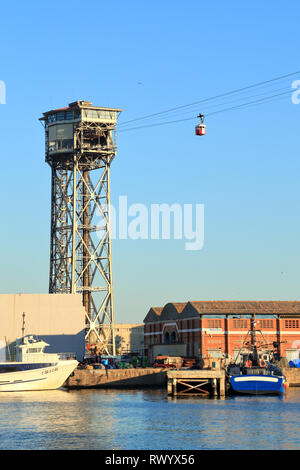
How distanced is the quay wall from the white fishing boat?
281 cm

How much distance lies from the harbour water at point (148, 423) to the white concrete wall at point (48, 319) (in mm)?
26959

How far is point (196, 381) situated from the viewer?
357 feet

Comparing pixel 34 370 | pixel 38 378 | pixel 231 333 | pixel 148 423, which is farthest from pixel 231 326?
pixel 148 423

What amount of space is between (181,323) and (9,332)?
37420 millimetres

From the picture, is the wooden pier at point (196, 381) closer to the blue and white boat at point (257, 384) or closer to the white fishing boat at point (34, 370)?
the blue and white boat at point (257, 384)

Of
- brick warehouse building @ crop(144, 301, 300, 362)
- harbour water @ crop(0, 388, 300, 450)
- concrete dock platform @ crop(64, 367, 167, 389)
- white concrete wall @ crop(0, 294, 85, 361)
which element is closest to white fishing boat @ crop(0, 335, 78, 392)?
concrete dock platform @ crop(64, 367, 167, 389)

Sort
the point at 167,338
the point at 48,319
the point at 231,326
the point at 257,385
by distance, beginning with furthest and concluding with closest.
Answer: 1. the point at 167,338
2. the point at 231,326
3. the point at 48,319
4. the point at 257,385

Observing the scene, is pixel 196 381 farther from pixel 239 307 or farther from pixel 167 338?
pixel 167 338

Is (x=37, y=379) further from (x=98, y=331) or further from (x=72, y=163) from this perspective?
(x=72, y=163)

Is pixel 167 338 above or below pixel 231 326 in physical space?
below

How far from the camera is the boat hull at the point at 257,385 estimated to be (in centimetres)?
10350

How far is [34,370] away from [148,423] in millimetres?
44220

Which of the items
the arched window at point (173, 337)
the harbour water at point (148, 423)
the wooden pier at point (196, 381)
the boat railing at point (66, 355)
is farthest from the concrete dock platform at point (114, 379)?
the arched window at point (173, 337)
